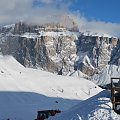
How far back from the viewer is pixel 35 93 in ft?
451

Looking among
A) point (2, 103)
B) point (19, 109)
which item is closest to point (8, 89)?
point (2, 103)

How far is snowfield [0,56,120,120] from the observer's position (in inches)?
1243

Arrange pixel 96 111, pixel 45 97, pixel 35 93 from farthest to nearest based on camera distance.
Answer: pixel 35 93
pixel 45 97
pixel 96 111

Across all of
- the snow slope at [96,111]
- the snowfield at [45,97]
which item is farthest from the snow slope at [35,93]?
the snow slope at [96,111]

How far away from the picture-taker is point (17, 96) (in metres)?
124

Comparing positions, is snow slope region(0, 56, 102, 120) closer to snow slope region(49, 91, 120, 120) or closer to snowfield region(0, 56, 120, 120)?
snowfield region(0, 56, 120, 120)

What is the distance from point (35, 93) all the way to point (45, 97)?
5.50 meters

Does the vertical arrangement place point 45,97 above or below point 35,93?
below

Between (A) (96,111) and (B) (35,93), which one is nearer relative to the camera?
(A) (96,111)

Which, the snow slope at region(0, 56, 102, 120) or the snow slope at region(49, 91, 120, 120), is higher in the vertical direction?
the snow slope at region(49, 91, 120, 120)

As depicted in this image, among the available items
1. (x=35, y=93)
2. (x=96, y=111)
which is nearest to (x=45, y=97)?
(x=35, y=93)

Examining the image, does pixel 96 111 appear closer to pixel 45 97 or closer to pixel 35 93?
pixel 45 97

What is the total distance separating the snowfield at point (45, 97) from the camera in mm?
31578

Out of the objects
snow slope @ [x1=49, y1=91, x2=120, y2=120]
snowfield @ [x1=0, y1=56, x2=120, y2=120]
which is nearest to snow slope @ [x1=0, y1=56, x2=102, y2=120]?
snowfield @ [x1=0, y1=56, x2=120, y2=120]
